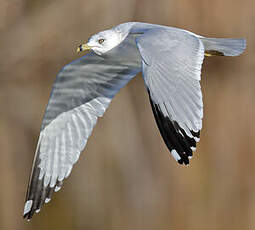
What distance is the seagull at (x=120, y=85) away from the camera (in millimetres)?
2209

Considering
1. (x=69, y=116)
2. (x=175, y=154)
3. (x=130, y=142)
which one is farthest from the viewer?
(x=130, y=142)

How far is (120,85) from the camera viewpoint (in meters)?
2.95

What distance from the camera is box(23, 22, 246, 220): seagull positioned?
221 centimetres

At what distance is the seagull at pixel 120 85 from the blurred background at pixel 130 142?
4.77ft

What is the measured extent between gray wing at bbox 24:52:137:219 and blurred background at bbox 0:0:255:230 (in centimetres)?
144

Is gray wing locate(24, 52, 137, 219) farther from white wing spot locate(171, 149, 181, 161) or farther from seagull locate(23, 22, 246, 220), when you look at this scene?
white wing spot locate(171, 149, 181, 161)

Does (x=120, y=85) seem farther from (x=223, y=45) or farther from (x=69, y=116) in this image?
(x=223, y=45)

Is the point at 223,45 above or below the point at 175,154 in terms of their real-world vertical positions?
above

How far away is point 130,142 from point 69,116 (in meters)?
1.50

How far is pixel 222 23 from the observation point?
4.58 meters

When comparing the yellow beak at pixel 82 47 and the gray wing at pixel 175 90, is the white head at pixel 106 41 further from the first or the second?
the gray wing at pixel 175 90

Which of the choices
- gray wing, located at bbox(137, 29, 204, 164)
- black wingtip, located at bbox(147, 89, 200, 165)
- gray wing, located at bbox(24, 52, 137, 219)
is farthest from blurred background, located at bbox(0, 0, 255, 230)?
black wingtip, located at bbox(147, 89, 200, 165)

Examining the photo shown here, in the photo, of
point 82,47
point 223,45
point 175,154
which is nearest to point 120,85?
point 82,47

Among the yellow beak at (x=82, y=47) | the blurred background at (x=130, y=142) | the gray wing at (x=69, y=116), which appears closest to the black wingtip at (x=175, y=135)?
the yellow beak at (x=82, y=47)
